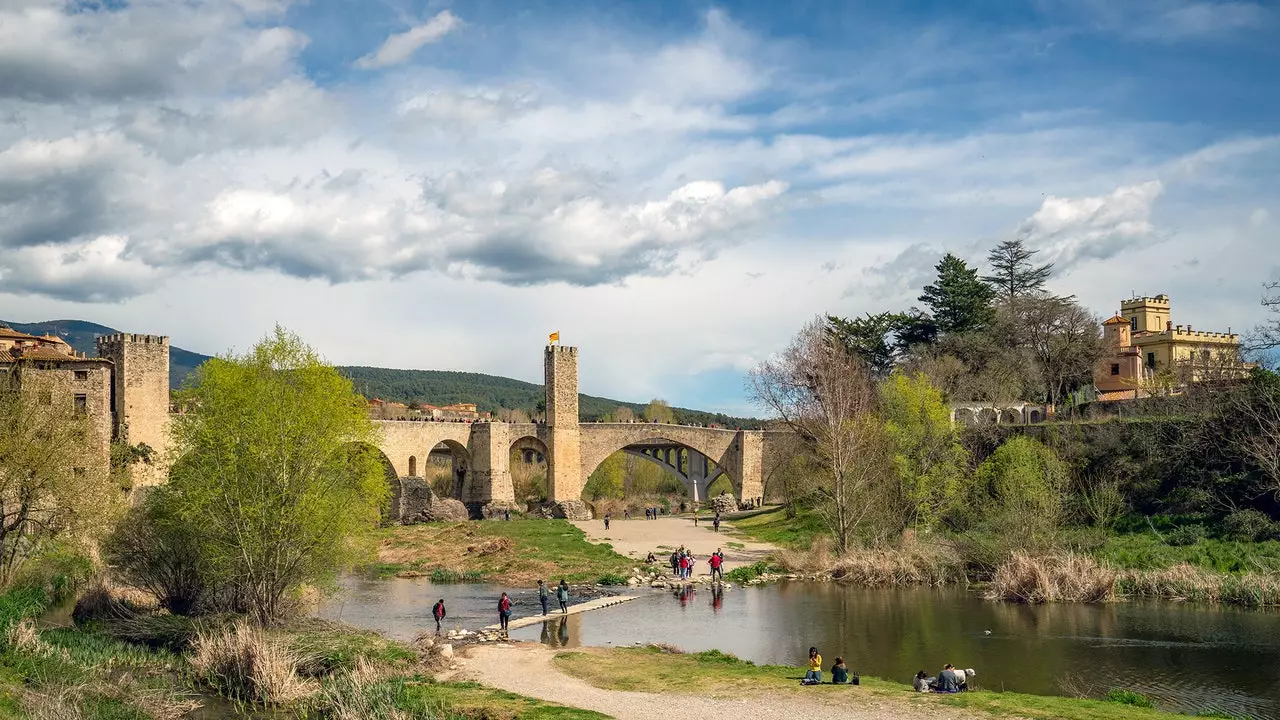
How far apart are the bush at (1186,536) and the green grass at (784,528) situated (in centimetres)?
1168

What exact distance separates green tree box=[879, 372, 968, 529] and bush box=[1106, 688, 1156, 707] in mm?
19244

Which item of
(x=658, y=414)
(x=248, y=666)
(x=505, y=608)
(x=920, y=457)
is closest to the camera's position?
(x=248, y=666)

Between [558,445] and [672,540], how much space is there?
18.0 m

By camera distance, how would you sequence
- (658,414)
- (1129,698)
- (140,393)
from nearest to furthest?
(1129,698)
(140,393)
(658,414)

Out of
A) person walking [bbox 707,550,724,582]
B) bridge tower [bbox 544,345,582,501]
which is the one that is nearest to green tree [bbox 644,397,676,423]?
bridge tower [bbox 544,345,582,501]

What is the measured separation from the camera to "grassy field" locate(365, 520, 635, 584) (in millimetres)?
36969

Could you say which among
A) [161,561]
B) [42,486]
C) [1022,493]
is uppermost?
[42,486]

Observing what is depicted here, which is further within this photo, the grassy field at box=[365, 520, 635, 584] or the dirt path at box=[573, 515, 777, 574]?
the dirt path at box=[573, 515, 777, 574]

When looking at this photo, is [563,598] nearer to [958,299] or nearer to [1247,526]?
[1247,526]

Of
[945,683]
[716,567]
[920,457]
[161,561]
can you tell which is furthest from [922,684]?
[920,457]

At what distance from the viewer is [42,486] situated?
91.0ft

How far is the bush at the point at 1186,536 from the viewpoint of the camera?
33344 mm

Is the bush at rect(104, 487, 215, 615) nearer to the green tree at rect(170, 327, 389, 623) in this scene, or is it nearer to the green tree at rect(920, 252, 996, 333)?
the green tree at rect(170, 327, 389, 623)

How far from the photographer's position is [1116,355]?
59938mm
